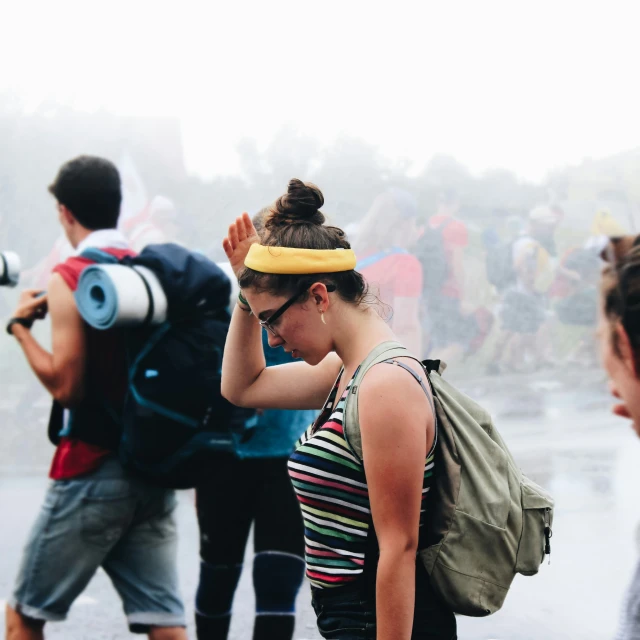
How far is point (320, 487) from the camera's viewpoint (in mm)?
1457

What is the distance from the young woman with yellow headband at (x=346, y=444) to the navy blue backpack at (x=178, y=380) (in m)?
0.67

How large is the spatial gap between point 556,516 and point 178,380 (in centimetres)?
305

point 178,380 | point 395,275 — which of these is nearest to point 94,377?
point 178,380

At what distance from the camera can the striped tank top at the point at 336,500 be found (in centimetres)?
145

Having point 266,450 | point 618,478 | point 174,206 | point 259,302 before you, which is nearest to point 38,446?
point 174,206

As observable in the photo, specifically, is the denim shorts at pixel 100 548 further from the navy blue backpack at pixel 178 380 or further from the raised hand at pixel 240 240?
the raised hand at pixel 240 240

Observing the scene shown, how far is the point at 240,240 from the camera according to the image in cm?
175

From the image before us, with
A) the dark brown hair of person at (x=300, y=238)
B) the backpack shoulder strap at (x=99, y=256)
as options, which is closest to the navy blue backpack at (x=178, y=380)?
the backpack shoulder strap at (x=99, y=256)

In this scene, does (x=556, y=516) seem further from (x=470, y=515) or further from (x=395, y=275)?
(x=470, y=515)

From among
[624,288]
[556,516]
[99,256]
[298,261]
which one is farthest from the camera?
[556,516]

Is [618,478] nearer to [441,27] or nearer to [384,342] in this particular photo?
[441,27]

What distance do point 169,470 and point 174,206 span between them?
15.2 ft

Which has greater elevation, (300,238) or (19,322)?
(300,238)

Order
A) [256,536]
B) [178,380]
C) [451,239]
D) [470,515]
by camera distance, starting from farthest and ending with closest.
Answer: [451,239], [256,536], [178,380], [470,515]
